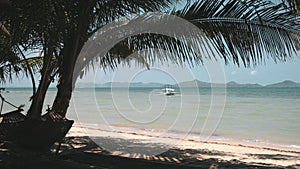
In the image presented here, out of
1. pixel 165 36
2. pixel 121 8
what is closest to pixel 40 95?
pixel 121 8

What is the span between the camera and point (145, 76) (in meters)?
4.35

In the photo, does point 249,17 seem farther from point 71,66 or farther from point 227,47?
point 71,66

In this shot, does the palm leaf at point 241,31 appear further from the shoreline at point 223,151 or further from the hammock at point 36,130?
the shoreline at point 223,151

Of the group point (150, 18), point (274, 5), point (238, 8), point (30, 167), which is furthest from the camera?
point (150, 18)

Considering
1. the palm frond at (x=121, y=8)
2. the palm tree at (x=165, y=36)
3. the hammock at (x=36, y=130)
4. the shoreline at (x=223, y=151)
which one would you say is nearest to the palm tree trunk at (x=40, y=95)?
the palm tree at (x=165, y=36)

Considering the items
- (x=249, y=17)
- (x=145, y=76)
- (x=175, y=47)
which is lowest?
(x=145, y=76)

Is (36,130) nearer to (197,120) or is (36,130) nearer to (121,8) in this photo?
(121,8)

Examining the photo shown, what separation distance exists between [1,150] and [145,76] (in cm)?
193

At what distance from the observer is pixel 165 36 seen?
3512mm

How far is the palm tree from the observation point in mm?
2715

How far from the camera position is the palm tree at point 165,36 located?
2715 millimetres

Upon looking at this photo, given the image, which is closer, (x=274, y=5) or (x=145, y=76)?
(x=274, y=5)

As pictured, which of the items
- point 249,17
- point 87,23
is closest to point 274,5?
point 249,17

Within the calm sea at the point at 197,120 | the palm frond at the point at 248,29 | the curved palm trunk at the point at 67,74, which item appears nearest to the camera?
the palm frond at the point at 248,29
